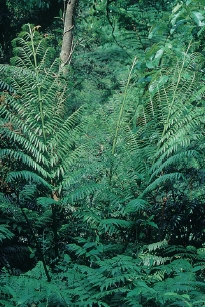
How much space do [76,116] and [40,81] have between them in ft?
1.74

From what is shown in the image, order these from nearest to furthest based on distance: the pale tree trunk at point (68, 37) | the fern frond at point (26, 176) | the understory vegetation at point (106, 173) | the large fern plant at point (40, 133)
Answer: the fern frond at point (26, 176), the understory vegetation at point (106, 173), the large fern plant at point (40, 133), the pale tree trunk at point (68, 37)

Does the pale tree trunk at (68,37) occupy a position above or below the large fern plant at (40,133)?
above

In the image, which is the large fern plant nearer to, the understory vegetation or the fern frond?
the understory vegetation

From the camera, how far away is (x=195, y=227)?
333cm

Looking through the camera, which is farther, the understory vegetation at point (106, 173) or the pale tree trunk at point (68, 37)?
the pale tree trunk at point (68, 37)

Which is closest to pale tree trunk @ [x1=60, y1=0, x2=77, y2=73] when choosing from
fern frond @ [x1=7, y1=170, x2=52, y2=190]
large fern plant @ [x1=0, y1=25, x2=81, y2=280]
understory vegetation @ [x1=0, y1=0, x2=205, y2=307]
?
understory vegetation @ [x1=0, y1=0, x2=205, y2=307]

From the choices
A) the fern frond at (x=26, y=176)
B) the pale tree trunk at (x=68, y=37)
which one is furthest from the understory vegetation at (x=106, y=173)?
the pale tree trunk at (x=68, y=37)

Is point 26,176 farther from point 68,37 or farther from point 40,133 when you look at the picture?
point 68,37

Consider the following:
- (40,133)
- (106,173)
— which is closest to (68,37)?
(40,133)

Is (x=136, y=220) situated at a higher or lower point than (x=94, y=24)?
lower

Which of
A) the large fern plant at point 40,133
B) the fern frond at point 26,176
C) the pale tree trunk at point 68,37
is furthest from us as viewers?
the pale tree trunk at point 68,37

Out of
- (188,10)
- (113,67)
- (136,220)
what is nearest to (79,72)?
(113,67)

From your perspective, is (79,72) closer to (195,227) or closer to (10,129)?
(10,129)

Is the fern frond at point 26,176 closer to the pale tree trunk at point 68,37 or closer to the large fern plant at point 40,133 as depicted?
the large fern plant at point 40,133
